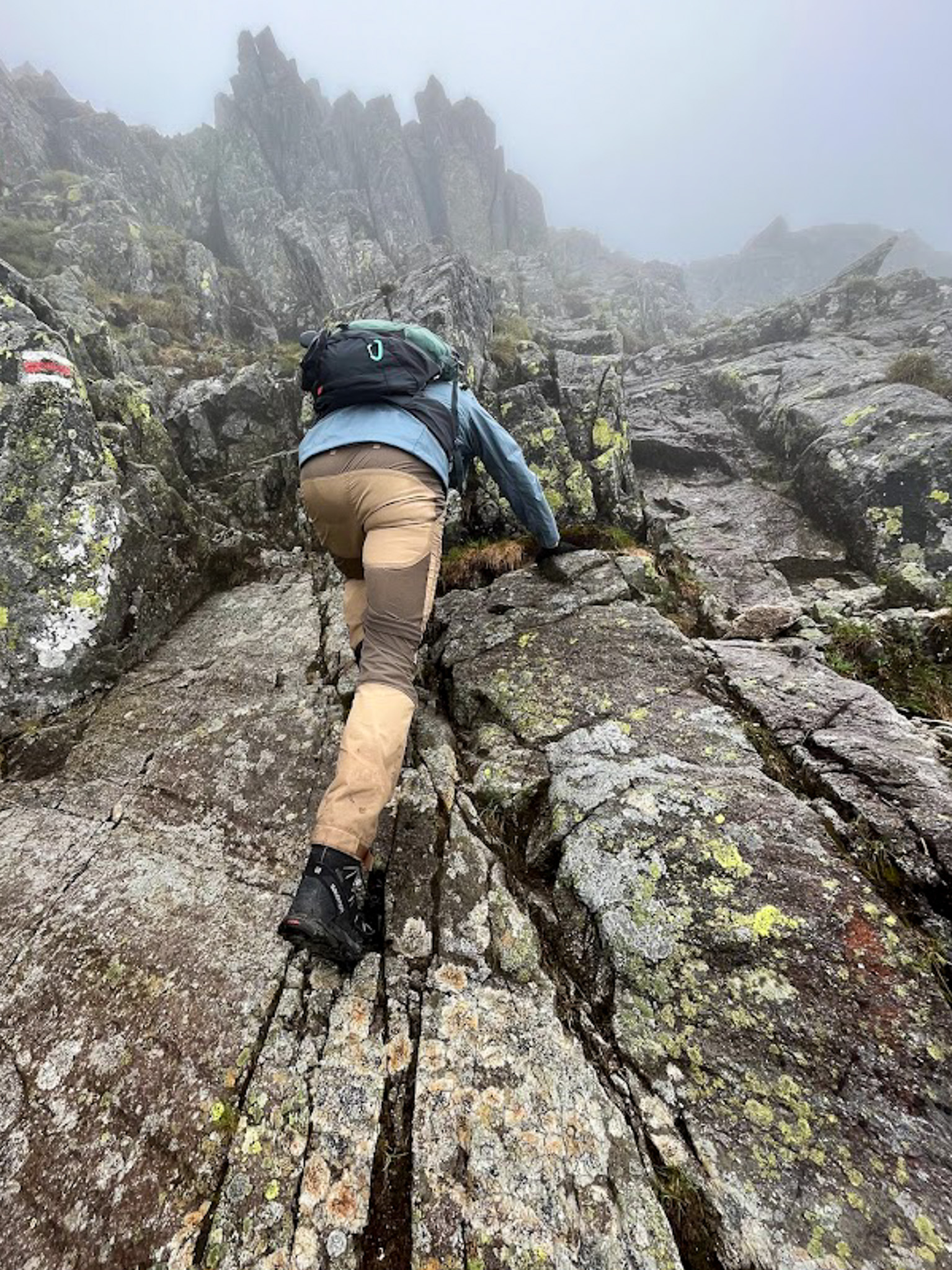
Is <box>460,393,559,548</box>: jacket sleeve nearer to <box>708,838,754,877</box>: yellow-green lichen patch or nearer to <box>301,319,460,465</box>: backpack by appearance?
<box>301,319,460,465</box>: backpack

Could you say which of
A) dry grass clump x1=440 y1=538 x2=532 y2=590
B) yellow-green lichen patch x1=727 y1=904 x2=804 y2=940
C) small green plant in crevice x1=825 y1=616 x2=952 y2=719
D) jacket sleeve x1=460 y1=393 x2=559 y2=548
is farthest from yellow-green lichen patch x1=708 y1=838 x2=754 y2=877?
dry grass clump x1=440 y1=538 x2=532 y2=590

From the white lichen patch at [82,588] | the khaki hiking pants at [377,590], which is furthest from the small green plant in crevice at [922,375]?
the white lichen patch at [82,588]

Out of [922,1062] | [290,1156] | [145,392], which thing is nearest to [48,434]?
[145,392]

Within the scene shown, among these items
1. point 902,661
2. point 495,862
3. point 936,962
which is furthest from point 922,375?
point 495,862

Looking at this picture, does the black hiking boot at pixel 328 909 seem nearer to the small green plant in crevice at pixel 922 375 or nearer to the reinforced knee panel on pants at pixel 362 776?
the reinforced knee panel on pants at pixel 362 776

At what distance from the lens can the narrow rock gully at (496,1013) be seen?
2.99 metres

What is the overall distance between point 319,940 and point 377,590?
2.55 metres

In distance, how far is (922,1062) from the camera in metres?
3.33

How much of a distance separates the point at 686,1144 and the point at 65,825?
5.56 metres

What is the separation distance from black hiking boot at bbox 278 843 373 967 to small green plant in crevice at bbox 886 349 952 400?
575 inches

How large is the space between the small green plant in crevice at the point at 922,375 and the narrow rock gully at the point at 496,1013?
1066 centimetres

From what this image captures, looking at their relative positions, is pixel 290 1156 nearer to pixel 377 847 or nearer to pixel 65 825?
pixel 377 847

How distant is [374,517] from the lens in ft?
16.3

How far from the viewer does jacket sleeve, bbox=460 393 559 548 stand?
6.10m
